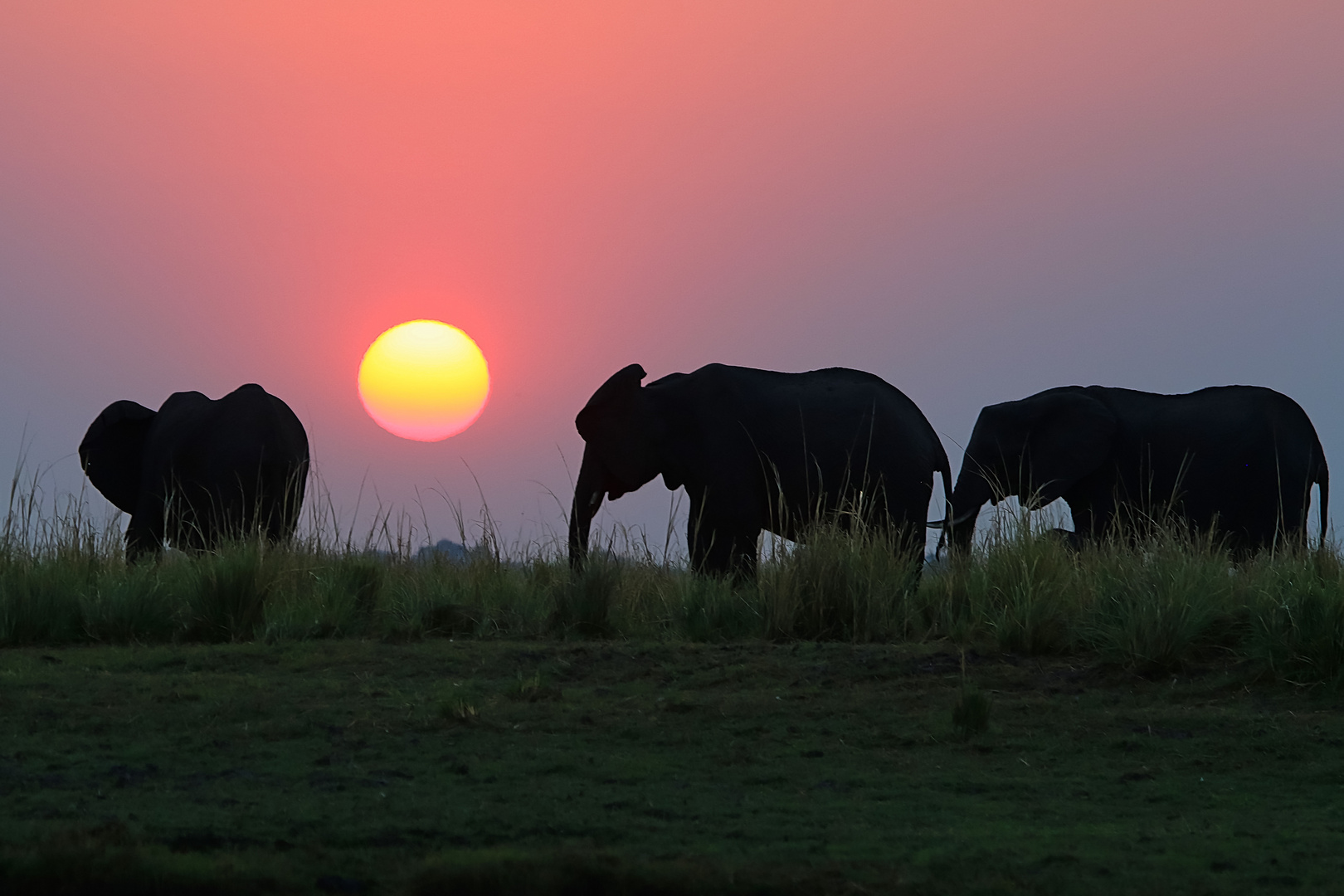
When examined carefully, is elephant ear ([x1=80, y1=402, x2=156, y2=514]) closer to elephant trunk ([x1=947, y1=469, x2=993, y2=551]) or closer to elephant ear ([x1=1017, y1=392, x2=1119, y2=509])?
elephant trunk ([x1=947, y1=469, x2=993, y2=551])

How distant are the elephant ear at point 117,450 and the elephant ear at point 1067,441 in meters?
8.54

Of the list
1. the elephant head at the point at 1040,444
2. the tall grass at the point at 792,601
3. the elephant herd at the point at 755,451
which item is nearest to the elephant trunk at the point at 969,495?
the elephant head at the point at 1040,444

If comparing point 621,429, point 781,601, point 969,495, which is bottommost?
point 781,601

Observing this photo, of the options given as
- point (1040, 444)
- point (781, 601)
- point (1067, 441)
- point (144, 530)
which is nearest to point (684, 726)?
point (781, 601)

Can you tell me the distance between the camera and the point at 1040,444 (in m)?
16.0

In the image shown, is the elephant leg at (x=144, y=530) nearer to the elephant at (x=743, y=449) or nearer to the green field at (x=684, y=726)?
the elephant at (x=743, y=449)

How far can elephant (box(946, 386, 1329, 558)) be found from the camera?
15.7m

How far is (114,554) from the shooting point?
9922 mm

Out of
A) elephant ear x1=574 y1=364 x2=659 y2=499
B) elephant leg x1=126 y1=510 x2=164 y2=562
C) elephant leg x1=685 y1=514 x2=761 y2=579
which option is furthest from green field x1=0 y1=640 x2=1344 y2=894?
elephant leg x1=126 y1=510 x2=164 y2=562

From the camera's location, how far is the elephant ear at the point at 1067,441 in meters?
15.7

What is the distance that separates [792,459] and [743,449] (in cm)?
39

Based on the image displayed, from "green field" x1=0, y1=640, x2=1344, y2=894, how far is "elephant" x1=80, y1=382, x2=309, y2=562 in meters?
6.27

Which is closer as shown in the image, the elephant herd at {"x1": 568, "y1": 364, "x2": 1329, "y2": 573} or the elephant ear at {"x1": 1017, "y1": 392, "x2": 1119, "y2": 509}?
the elephant herd at {"x1": 568, "y1": 364, "x2": 1329, "y2": 573}

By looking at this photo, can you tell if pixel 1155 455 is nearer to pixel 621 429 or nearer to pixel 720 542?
pixel 720 542
